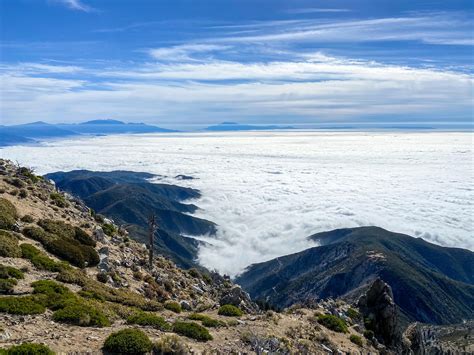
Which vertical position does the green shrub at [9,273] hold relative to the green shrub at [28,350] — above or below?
below

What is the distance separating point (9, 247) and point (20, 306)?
10151 millimetres

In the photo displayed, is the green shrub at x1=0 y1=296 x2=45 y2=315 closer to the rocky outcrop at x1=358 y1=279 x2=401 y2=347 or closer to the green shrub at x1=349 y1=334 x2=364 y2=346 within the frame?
the green shrub at x1=349 y1=334 x2=364 y2=346

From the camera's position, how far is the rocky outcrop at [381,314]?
3391 centimetres

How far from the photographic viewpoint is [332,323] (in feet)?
97.4

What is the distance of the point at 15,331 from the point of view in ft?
57.1

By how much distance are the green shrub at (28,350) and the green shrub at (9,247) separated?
1437cm

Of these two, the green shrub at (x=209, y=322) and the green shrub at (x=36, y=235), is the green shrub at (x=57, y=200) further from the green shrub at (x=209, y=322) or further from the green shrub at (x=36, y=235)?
the green shrub at (x=209, y=322)

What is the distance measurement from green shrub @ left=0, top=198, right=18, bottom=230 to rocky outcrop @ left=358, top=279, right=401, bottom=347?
26.6 meters

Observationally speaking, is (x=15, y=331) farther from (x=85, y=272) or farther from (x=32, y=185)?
(x=32, y=185)

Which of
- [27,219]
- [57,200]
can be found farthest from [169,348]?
[57,200]

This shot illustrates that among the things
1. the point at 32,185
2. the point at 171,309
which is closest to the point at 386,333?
the point at 171,309

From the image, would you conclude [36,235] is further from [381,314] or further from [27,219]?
[381,314]

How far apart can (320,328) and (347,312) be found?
746cm

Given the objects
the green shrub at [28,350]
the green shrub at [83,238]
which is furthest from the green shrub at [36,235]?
the green shrub at [28,350]
